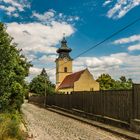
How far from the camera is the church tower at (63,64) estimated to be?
98.1 meters

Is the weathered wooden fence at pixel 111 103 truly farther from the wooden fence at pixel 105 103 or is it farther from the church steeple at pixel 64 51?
the church steeple at pixel 64 51

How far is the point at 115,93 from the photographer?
2003cm

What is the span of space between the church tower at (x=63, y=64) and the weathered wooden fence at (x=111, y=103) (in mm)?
65006

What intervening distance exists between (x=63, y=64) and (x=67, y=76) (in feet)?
17.2

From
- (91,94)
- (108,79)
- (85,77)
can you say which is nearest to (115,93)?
(91,94)

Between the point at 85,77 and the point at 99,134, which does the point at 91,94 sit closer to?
the point at 99,134

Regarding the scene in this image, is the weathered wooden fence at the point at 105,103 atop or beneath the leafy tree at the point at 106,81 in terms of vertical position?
beneath

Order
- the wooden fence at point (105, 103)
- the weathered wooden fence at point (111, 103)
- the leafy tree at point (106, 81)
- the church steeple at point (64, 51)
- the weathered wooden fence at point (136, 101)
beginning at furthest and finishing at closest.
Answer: the church steeple at point (64, 51), the leafy tree at point (106, 81), the wooden fence at point (105, 103), the weathered wooden fence at point (111, 103), the weathered wooden fence at point (136, 101)

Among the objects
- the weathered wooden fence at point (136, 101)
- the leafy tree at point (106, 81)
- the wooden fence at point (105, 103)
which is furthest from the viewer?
the leafy tree at point (106, 81)

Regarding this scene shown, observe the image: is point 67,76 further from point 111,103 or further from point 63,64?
point 111,103

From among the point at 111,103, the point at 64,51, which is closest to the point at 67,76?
the point at 64,51

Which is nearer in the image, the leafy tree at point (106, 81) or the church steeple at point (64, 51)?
the leafy tree at point (106, 81)

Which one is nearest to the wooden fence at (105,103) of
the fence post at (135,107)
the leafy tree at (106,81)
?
the fence post at (135,107)

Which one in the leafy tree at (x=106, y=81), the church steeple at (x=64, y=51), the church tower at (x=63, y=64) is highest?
the church steeple at (x=64, y=51)
